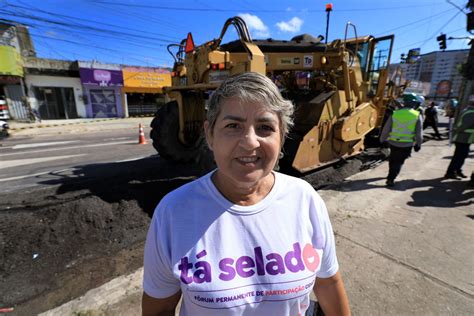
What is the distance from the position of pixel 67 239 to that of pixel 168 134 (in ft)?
10.2

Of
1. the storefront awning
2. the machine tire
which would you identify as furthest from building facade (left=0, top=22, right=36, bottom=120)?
the machine tire

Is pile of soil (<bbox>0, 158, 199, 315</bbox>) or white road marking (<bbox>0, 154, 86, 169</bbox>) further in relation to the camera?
white road marking (<bbox>0, 154, 86, 169</bbox>)

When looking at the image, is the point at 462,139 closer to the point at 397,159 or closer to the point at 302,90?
the point at 397,159

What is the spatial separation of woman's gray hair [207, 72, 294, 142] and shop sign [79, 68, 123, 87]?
2423 centimetres

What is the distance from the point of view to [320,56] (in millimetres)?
5453

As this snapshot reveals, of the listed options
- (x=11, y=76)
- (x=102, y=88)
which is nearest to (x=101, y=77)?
(x=102, y=88)

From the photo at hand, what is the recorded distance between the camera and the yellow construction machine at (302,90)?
4.56 metres

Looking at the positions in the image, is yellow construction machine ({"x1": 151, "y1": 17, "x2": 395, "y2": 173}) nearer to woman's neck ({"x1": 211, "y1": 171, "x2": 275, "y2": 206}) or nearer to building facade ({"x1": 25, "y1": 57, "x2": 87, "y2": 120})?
woman's neck ({"x1": 211, "y1": 171, "x2": 275, "y2": 206})

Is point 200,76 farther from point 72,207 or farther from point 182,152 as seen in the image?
point 72,207

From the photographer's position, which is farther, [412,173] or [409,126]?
[412,173]

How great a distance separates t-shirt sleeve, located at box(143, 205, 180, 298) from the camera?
118 cm

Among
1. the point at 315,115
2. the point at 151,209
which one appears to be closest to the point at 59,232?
the point at 151,209

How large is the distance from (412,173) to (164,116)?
614 cm

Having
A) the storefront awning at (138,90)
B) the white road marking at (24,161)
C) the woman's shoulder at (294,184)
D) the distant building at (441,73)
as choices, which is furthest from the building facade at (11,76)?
the distant building at (441,73)
